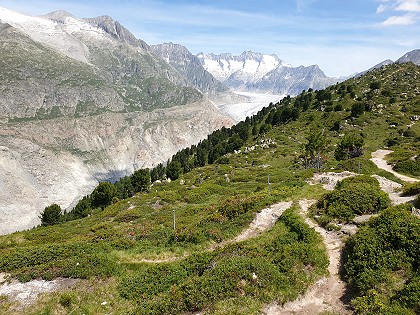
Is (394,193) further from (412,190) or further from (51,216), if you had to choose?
(51,216)


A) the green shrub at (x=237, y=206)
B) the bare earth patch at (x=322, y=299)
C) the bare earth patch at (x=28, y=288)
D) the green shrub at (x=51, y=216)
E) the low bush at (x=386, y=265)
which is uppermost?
the low bush at (x=386, y=265)

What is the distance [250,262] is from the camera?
18.8m

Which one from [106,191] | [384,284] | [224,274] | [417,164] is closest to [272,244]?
[224,274]

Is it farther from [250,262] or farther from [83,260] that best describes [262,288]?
[83,260]

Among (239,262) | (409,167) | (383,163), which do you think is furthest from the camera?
(383,163)

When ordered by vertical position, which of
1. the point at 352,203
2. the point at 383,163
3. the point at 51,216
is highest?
the point at 352,203

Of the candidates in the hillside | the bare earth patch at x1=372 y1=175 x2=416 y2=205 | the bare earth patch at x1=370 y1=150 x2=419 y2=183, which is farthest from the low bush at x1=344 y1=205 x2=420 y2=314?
the bare earth patch at x1=370 y1=150 x2=419 y2=183

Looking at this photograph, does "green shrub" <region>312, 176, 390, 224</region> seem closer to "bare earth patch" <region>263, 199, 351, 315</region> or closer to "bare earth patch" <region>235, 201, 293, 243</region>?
"bare earth patch" <region>235, 201, 293, 243</region>

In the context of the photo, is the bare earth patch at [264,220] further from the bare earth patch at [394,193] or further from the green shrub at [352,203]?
the bare earth patch at [394,193]

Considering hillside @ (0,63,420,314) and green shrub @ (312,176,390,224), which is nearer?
hillside @ (0,63,420,314)

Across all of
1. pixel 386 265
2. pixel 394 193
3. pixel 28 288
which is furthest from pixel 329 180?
pixel 28 288

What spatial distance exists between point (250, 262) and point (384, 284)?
6.93m

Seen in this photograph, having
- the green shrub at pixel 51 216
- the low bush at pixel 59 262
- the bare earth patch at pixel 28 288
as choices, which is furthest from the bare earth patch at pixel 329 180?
the green shrub at pixel 51 216

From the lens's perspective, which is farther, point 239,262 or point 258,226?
point 258,226
